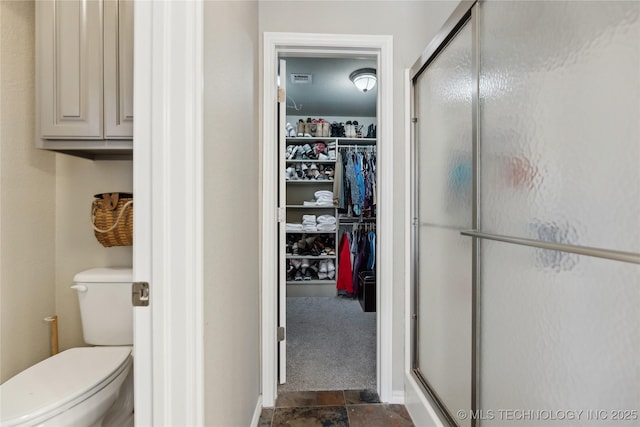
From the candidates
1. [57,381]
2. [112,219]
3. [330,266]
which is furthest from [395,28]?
[330,266]

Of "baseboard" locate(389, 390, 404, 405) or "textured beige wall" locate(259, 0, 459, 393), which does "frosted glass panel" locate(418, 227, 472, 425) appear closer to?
"textured beige wall" locate(259, 0, 459, 393)

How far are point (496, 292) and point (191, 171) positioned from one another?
99 cm

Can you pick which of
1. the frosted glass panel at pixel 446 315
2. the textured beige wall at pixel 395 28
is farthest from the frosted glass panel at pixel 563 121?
the textured beige wall at pixel 395 28


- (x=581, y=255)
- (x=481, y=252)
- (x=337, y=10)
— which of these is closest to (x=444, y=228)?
(x=481, y=252)

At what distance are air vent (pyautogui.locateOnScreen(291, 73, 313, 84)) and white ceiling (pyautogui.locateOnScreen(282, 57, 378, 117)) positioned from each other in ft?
0.11

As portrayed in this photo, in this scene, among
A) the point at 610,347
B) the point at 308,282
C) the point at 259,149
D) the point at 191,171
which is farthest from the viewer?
the point at 308,282

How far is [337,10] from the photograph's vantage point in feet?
5.82

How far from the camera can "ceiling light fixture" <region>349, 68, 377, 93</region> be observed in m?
2.75

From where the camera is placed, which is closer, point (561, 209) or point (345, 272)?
point (561, 209)

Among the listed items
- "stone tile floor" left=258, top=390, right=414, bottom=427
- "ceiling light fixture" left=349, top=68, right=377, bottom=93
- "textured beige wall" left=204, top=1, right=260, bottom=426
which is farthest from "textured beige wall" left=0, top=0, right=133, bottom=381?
"ceiling light fixture" left=349, top=68, right=377, bottom=93

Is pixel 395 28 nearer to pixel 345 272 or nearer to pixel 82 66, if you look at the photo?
pixel 82 66

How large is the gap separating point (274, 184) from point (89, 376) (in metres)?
1.19

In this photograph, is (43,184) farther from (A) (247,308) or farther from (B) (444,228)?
→ (B) (444,228)

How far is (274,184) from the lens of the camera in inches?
70.2
